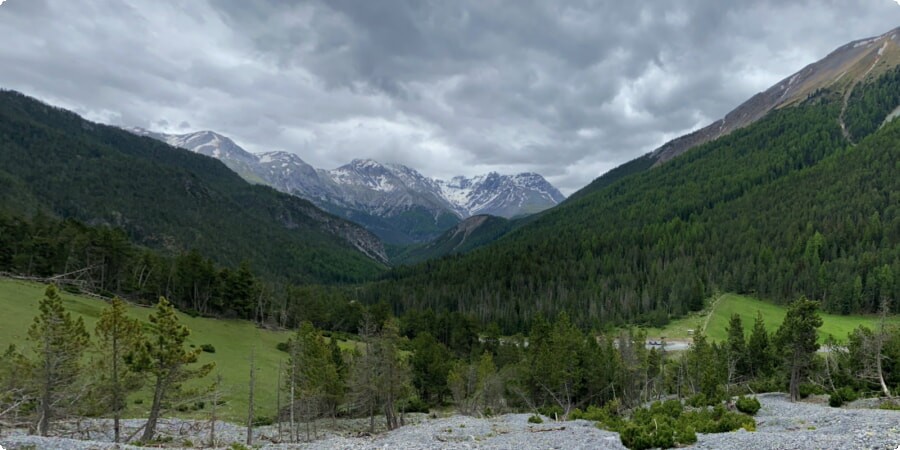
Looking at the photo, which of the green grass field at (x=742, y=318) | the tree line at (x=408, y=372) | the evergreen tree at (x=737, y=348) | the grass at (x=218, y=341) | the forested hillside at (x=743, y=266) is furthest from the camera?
the forested hillside at (x=743, y=266)

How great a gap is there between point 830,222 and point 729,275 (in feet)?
168

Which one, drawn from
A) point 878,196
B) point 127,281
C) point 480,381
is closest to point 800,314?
point 480,381

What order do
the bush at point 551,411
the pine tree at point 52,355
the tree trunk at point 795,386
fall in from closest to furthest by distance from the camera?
the pine tree at point 52,355 < the tree trunk at point 795,386 < the bush at point 551,411

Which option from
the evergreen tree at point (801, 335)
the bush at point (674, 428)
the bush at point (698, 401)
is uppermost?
the evergreen tree at point (801, 335)

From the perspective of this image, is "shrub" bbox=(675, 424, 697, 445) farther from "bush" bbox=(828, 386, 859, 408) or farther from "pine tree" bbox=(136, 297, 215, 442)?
"pine tree" bbox=(136, 297, 215, 442)

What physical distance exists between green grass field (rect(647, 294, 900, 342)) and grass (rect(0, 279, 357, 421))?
9738 cm

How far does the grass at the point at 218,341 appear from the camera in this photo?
52.3 meters

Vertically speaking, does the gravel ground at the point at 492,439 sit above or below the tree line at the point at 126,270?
below

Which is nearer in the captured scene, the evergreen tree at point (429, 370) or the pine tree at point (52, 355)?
the pine tree at point (52, 355)

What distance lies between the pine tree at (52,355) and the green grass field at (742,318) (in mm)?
117098

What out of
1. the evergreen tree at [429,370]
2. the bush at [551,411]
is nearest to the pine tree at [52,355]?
the bush at [551,411]

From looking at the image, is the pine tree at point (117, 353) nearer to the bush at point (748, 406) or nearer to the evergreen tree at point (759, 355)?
the bush at point (748, 406)

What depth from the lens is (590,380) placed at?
6606 cm

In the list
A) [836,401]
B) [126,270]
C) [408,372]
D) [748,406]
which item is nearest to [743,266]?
[836,401]
